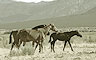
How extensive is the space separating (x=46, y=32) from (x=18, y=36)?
6.66ft

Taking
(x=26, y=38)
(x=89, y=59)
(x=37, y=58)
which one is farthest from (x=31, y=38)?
(x=89, y=59)

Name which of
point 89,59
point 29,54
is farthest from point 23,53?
point 89,59

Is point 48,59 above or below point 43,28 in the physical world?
below

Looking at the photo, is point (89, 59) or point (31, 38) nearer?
point (89, 59)

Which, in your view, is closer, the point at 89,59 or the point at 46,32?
the point at 89,59

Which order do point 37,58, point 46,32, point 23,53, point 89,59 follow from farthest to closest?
point 46,32 → point 23,53 → point 37,58 → point 89,59

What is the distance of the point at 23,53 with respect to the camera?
17094 millimetres

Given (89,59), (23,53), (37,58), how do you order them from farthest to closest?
(23,53) → (37,58) → (89,59)

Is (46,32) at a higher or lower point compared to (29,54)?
higher

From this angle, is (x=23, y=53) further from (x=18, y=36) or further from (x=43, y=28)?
(x=43, y=28)

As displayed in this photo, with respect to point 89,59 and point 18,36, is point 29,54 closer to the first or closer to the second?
point 18,36

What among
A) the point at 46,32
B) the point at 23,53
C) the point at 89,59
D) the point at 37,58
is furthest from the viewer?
the point at 46,32

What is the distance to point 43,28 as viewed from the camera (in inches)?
738

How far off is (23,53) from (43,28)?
8.52 ft
